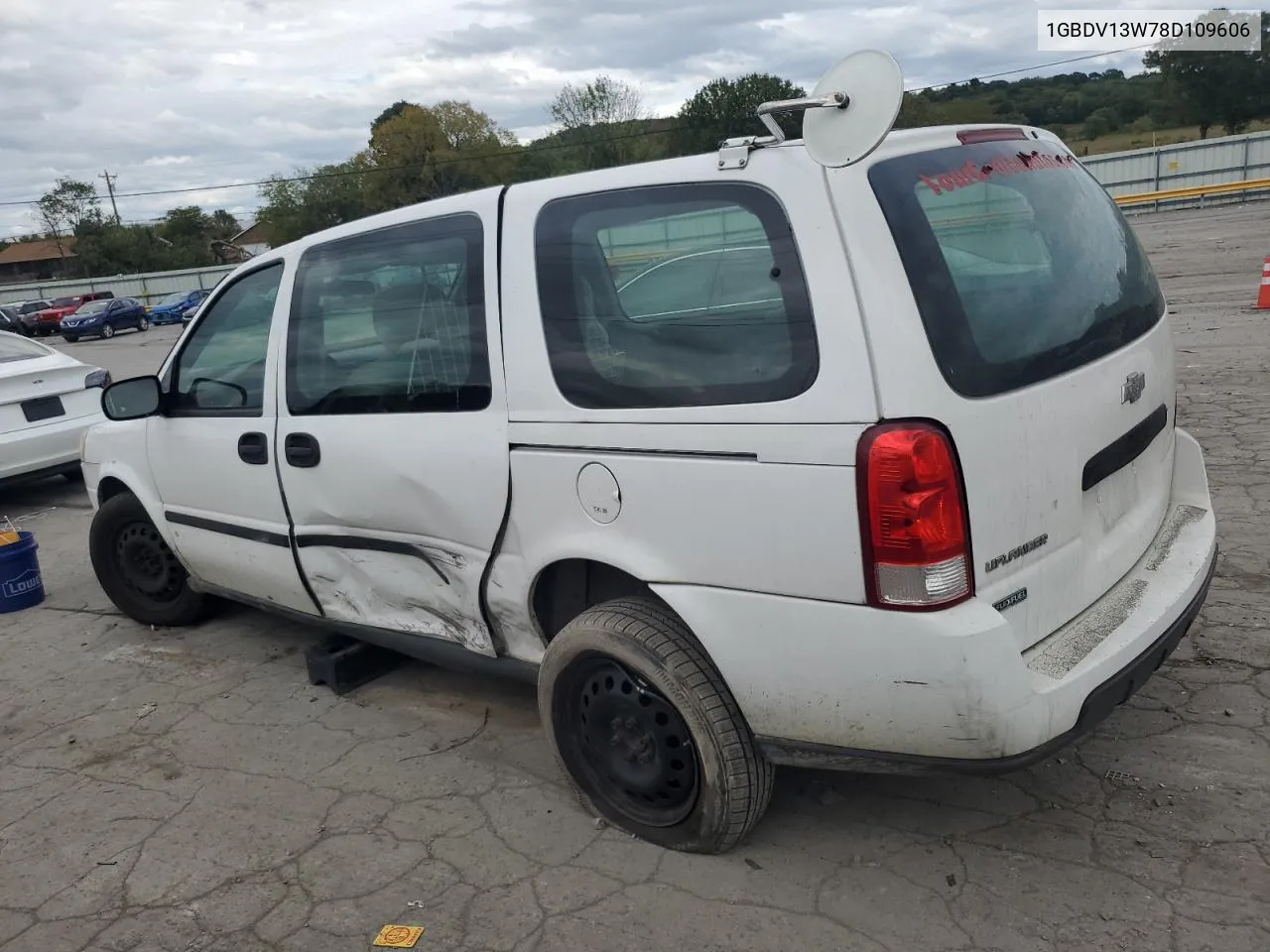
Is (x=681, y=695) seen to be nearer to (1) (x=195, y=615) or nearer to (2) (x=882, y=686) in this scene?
(2) (x=882, y=686)

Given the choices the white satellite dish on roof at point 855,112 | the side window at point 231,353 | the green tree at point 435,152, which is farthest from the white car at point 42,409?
the green tree at point 435,152

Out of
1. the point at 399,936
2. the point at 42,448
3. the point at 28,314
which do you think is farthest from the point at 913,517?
the point at 28,314

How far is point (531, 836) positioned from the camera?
3.04 m

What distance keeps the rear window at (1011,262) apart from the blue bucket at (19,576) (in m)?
5.20

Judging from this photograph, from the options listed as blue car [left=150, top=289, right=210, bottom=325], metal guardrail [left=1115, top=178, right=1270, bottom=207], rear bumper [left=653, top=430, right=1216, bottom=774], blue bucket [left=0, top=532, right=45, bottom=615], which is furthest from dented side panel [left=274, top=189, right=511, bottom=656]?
blue car [left=150, top=289, right=210, bottom=325]

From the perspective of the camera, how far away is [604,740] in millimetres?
2955

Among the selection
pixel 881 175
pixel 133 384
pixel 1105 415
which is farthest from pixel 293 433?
pixel 1105 415

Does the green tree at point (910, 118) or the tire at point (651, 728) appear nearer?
the green tree at point (910, 118)

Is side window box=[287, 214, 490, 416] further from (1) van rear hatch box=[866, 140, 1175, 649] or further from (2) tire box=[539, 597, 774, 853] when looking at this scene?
(1) van rear hatch box=[866, 140, 1175, 649]

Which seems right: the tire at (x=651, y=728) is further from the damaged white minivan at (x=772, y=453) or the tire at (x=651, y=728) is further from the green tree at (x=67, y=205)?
the green tree at (x=67, y=205)

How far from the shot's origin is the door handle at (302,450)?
3.60 metres

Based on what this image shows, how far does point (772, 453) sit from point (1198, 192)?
33.5 m

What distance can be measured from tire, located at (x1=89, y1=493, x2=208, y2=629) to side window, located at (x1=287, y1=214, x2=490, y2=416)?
169 cm

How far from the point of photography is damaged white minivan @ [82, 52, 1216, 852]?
229 cm
